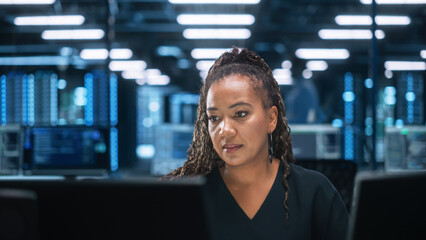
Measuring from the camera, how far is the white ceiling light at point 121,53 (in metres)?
9.95

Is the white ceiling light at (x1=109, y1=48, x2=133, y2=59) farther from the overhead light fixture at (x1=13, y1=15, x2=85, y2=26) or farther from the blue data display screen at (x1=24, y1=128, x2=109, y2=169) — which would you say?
the blue data display screen at (x1=24, y1=128, x2=109, y2=169)

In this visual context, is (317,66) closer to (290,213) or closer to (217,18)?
(217,18)

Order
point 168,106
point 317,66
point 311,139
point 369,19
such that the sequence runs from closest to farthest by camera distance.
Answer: point 311,139
point 369,19
point 317,66
point 168,106

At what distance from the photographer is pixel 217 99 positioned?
1.12 m

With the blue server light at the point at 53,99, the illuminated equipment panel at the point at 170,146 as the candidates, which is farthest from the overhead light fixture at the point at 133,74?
the illuminated equipment panel at the point at 170,146

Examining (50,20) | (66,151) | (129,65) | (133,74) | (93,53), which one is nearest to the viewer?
(66,151)

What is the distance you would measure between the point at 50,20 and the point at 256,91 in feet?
18.9

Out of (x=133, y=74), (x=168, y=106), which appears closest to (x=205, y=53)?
(x=133, y=74)

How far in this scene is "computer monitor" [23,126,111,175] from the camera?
3.04 m

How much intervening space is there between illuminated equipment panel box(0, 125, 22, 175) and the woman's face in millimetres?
2492

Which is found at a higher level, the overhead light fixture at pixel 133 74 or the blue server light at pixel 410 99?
the overhead light fixture at pixel 133 74

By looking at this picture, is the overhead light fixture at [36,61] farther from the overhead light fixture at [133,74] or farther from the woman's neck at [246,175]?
the woman's neck at [246,175]

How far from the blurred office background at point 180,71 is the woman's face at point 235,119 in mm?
1891

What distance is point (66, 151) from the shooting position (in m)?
3.07
